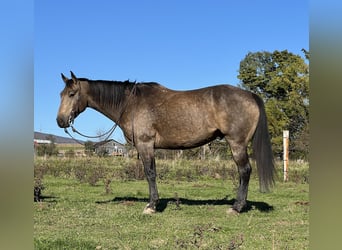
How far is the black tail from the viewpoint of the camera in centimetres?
655

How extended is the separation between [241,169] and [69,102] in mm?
3272

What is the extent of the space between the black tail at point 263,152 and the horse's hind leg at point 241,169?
0.65ft

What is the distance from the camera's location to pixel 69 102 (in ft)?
23.4

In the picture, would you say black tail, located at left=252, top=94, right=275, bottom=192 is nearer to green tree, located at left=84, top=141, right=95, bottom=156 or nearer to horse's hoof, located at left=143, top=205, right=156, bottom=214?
horse's hoof, located at left=143, top=205, right=156, bottom=214

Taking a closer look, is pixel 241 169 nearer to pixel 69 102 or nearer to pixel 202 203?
pixel 202 203

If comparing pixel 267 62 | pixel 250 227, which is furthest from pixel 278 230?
pixel 267 62

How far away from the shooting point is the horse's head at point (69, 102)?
710 cm

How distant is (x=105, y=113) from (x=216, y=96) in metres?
2.08

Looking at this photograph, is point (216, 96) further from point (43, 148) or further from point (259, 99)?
point (43, 148)

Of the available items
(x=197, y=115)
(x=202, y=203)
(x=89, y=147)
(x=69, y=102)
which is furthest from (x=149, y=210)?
(x=89, y=147)

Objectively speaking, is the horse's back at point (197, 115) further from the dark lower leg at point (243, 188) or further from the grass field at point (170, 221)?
the grass field at point (170, 221)

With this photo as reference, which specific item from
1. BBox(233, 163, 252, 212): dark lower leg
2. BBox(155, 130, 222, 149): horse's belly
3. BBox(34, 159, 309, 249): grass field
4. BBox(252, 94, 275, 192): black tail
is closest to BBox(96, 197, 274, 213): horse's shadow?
BBox(34, 159, 309, 249): grass field

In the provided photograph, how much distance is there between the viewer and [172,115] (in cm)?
687

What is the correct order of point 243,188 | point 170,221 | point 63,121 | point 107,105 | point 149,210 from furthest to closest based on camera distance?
point 107,105 → point 63,121 → point 243,188 → point 149,210 → point 170,221
